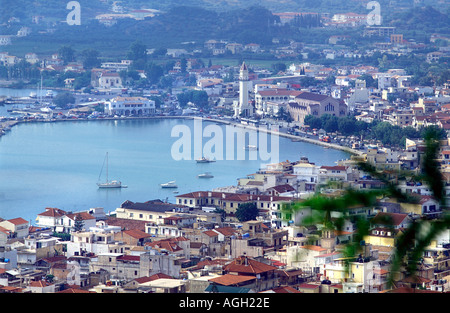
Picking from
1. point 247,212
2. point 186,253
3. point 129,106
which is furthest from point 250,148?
point 186,253

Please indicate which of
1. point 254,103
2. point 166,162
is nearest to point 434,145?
point 166,162

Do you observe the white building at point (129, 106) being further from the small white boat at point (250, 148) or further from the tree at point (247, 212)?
the tree at point (247, 212)

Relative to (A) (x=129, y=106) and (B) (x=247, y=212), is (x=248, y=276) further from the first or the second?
(A) (x=129, y=106)

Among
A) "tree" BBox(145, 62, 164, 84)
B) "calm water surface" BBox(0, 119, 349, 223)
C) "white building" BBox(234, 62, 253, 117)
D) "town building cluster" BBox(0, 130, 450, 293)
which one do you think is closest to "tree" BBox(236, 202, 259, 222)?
"town building cluster" BBox(0, 130, 450, 293)

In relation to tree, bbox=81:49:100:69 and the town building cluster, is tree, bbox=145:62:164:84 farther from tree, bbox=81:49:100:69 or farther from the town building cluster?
the town building cluster

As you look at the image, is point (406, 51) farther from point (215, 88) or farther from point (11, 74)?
point (11, 74)
